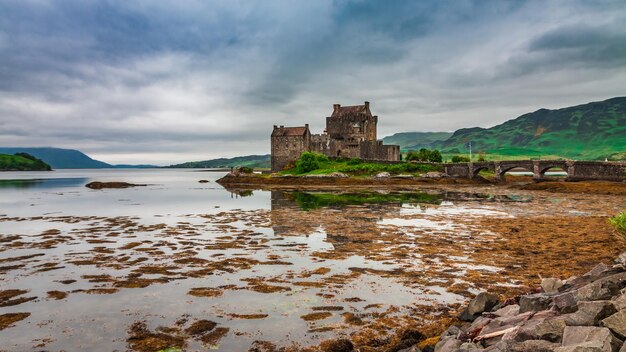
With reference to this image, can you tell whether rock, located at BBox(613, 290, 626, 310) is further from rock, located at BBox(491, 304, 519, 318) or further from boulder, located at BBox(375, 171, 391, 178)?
boulder, located at BBox(375, 171, 391, 178)

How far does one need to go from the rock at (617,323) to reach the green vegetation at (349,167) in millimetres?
78652

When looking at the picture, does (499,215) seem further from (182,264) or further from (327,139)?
(327,139)

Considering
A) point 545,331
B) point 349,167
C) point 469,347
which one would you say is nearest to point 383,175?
point 349,167

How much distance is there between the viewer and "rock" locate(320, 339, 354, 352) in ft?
28.9

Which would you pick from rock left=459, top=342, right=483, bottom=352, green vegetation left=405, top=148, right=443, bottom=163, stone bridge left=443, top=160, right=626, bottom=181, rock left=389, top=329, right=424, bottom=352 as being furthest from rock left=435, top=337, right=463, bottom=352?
green vegetation left=405, top=148, right=443, bottom=163

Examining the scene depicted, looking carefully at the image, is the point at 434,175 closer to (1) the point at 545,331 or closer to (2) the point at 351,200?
(2) the point at 351,200

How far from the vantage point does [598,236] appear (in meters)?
21.3

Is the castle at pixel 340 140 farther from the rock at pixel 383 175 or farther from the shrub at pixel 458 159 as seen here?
the rock at pixel 383 175

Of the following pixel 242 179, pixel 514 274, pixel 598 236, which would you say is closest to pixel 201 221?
pixel 514 274

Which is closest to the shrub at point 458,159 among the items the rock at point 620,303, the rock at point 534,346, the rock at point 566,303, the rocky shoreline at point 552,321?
the rocky shoreline at point 552,321

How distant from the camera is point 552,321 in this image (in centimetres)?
670

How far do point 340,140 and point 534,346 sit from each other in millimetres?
98172

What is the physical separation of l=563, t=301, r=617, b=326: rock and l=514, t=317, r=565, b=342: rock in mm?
198

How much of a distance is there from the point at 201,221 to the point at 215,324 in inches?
861
